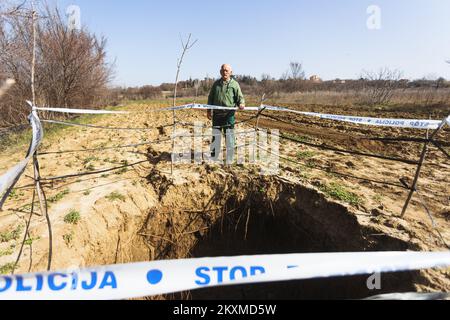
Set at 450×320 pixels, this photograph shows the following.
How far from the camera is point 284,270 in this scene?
1.80 meters

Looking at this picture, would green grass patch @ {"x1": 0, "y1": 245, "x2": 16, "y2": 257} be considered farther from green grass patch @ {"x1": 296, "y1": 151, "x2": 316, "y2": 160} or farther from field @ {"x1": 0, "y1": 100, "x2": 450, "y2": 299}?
green grass patch @ {"x1": 296, "y1": 151, "x2": 316, "y2": 160}

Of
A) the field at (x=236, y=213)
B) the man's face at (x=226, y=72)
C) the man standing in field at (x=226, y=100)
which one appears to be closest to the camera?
the field at (x=236, y=213)

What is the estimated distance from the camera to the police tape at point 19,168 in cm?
242

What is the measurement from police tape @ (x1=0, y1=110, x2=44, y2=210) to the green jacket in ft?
9.83

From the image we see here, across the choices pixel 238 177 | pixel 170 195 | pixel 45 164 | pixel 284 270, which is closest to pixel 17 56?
pixel 45 164

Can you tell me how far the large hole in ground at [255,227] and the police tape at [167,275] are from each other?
224cm

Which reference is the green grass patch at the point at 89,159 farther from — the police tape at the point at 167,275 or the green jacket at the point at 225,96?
the police tape at the point at 167,275

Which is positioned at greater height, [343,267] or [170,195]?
[343,267]

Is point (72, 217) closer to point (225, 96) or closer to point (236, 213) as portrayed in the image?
point (236, 213)

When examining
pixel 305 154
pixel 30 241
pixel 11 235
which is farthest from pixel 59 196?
pixel 305 154

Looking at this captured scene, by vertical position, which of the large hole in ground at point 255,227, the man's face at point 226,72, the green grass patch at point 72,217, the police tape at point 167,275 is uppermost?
the man's face at point 226,72

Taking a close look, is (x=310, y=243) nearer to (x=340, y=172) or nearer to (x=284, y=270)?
(x=340, y=172)

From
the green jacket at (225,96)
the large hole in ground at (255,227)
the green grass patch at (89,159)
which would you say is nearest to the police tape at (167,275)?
the large hole in ground at (255,227)

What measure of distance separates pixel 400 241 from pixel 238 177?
8.77 feet
